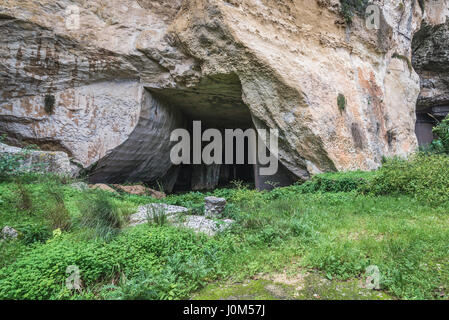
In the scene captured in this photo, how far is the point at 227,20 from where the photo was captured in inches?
314

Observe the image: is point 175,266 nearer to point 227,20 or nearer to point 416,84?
point 227,20

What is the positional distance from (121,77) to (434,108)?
1890cm

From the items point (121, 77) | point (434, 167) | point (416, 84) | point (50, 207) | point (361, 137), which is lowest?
point (50, 207)

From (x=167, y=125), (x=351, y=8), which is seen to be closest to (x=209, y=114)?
(x=167, y=125)

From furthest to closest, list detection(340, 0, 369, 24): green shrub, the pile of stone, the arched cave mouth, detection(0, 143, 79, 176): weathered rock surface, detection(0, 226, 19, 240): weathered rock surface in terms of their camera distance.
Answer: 1. the arched cave mouth
2. detection(340, 0, 369, 24): green shrub
3. detection(0, 143, 79, 176): weathered rock surface
4. the pile of stone
5. detection(0, 226, 19, 240): weathered rock surface

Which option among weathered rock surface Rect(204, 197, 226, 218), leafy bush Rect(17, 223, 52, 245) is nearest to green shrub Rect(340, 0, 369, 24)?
weathered rock surface Rect(204, 197, 226, 218)

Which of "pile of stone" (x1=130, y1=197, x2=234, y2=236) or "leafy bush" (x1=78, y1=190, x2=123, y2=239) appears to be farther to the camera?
"pile of stone" (x1=130, y1=197, x2=234, y2=236)

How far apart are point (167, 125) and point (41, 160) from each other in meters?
5.01

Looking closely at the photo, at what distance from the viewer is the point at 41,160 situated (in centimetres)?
708

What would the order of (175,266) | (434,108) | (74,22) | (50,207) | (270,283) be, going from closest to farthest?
(270,283)
(175,266)
(50,207)
(74,22)
(434,108)

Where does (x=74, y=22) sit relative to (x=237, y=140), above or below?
above

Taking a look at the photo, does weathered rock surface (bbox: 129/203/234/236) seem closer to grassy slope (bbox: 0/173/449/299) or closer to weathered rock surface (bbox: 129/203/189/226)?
weathered rock surface (bbox: 129/203/189/226)

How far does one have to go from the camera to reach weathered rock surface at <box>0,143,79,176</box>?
22.2 ft

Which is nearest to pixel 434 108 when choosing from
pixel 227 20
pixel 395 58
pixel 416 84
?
pixel 416 84
